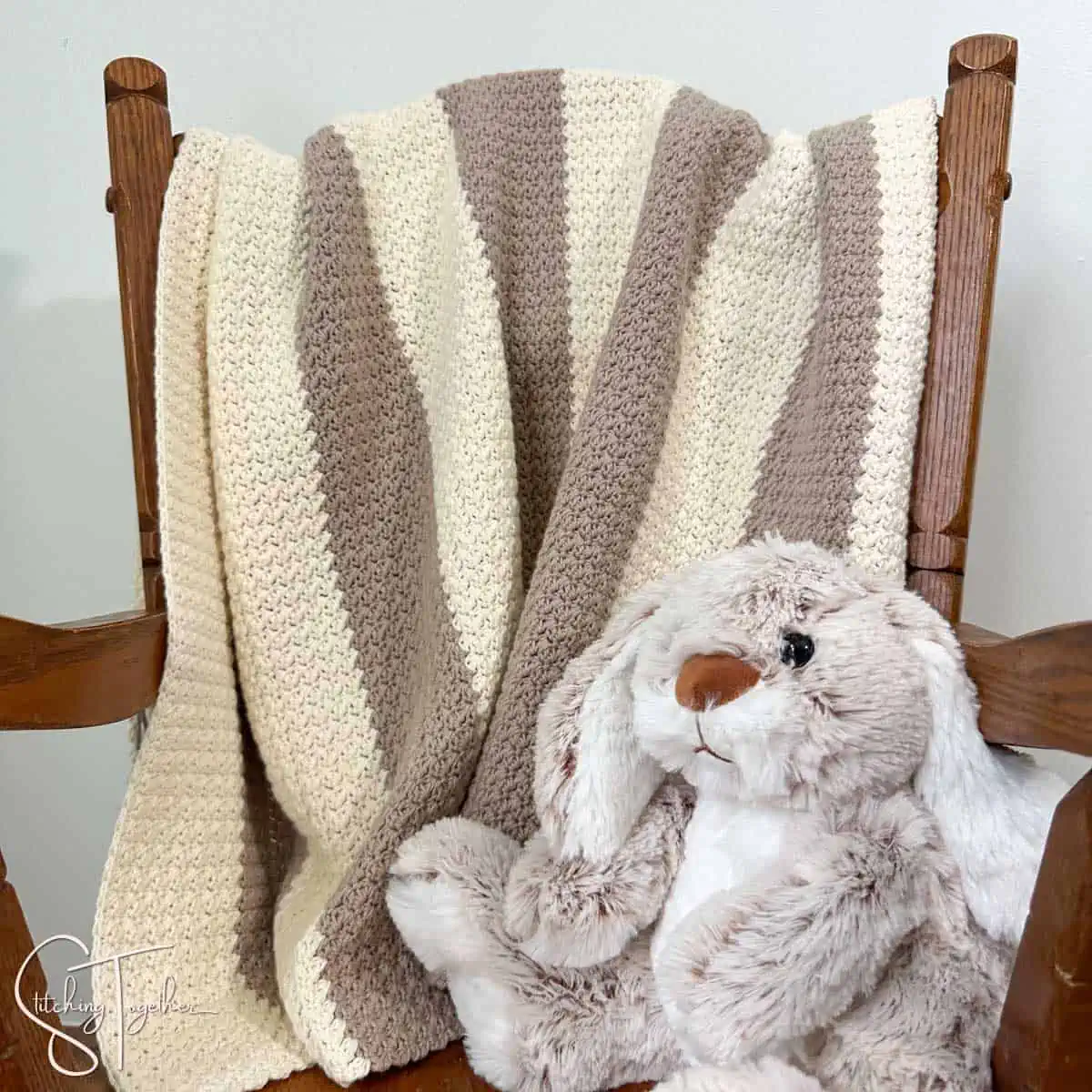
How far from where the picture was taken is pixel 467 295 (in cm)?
69

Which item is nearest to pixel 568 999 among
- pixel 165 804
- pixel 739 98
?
pixel 165 804

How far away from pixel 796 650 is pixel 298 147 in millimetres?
659

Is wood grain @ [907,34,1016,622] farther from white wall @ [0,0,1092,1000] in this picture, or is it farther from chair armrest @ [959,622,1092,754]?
white wall @ [0,0,1092,1000]

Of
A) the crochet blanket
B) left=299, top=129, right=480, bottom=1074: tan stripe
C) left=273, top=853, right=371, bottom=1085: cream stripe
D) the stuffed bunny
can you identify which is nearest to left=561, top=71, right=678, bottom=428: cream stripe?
the crochet blanket

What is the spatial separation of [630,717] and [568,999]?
16 cm

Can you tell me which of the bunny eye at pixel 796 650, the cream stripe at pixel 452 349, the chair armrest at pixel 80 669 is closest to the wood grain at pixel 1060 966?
the bunny eye at pixel 796 650

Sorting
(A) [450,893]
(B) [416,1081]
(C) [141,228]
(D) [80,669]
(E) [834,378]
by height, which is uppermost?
(C) [141,228]

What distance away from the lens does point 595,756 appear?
55 centimetres

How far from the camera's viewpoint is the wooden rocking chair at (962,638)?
1.28ft

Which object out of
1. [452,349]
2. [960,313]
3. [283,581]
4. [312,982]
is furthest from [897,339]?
[312,982]

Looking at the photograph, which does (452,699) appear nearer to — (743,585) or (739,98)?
(743,585)

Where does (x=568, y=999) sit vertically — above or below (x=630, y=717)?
below

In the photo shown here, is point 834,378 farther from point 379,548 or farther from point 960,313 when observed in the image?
point 379,548

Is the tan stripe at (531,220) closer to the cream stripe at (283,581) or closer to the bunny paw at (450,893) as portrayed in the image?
the cream stripe at (283,581)
